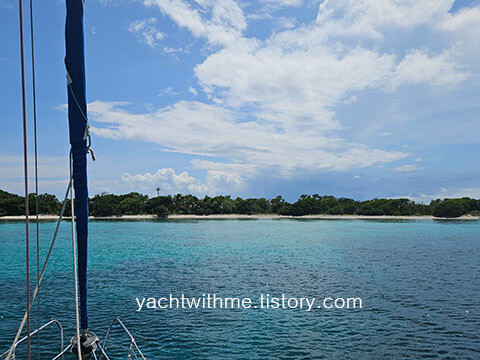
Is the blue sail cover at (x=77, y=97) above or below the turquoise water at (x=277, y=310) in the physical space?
above

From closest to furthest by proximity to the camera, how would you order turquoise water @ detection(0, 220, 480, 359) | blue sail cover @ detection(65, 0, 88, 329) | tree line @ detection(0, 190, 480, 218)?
blue sail cover @ detection(65, 0, 88, 329)
turquoise water @ detection(0, 220, 480, 359)
tree line @ detection(0, 190, 480, 218)

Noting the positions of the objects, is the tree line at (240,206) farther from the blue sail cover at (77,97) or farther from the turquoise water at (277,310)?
the blue sail cover at (77,97)

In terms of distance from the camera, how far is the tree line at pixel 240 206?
103 meters

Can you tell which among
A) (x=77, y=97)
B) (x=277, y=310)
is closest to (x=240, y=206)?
(x=277, y=310)

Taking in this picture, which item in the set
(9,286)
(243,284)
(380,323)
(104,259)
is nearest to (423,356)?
(380,323)

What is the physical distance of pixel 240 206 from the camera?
130 meters

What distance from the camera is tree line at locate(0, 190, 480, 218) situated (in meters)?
103

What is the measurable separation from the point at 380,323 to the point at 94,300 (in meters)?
13.3

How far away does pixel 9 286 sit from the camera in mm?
21047

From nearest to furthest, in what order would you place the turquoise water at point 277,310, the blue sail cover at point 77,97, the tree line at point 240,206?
the blue sail cover at point 77,97 < the turquoise water at point 277,310 < the tree line at point 240,206

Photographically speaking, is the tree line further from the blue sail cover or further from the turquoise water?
the blue sail cover

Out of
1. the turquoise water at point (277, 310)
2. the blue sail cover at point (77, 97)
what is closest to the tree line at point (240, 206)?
the turquoise water at point (277, 310)

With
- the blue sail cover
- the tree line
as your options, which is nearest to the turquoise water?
the blue sail cover

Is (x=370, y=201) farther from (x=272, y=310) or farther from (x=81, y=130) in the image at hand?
(x=81, y=130)
